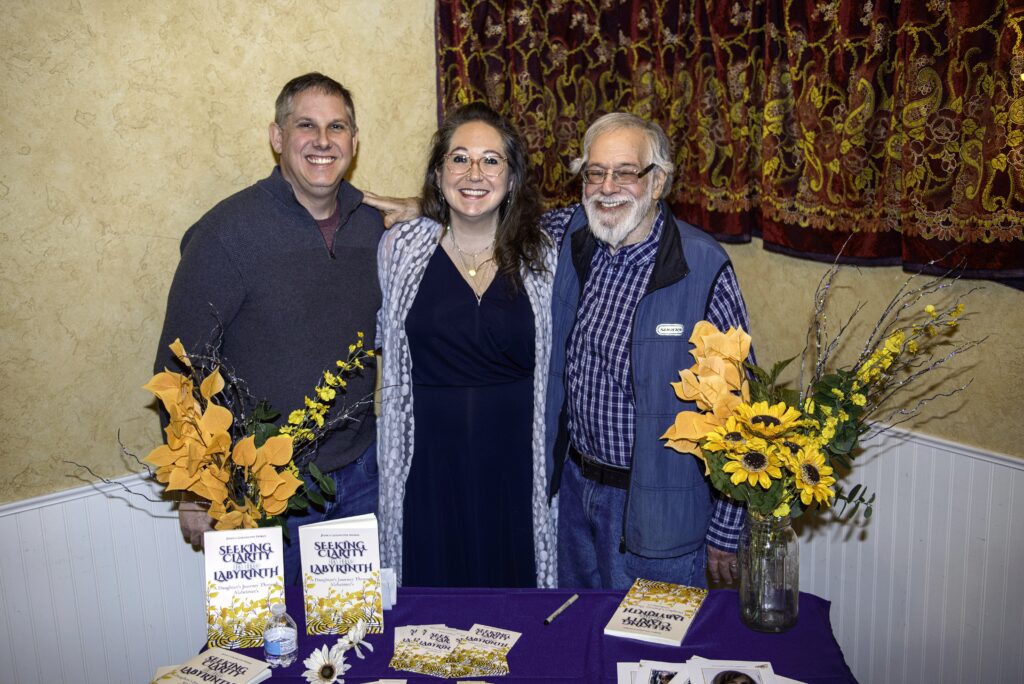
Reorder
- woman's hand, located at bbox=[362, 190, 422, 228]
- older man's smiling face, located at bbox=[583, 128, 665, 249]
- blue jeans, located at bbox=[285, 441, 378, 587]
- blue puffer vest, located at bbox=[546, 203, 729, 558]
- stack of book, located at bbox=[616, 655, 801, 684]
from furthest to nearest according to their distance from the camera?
woman's hand, located at bbox=[362, 190, 422, 228]
blue jeans, located at bbox=[285, 441, 378, 587]
older man's smiling face, located at bbox=[583, 128, 665, 249]
blue puffer vest, located at bbox=[546, 203, 729, 558]
stack of book, located at bbox=[616, 655, 801, 684]

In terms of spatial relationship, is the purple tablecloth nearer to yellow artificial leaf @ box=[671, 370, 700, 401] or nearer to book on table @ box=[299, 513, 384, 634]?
book on table @ box=[299, 513, 384, 634]

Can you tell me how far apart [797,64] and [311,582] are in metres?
2.02

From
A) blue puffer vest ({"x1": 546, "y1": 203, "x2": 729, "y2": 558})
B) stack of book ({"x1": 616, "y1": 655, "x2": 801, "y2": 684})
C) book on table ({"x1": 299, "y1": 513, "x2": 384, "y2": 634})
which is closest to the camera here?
stack of book ({"x1": 616, "y1": 655, "x2": 801, "y2": 684})

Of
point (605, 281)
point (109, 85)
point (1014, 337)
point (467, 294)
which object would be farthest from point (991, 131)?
point (109, 85)

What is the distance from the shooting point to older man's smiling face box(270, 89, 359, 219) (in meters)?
Result: 2.35

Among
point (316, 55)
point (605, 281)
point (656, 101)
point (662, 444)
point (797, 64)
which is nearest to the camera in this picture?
point (662, 444)

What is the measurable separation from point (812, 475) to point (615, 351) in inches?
29.2

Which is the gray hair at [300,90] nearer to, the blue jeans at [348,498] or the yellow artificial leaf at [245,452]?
the blue jeans at [348,498]

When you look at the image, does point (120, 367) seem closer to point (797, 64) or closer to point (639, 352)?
point (639, 352)

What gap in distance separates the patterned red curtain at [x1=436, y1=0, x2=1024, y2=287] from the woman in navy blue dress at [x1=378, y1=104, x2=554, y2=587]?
82cm

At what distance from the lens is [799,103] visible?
2.61 m

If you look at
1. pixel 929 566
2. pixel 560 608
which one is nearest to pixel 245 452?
pixel 560 608

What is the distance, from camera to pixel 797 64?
2.59m

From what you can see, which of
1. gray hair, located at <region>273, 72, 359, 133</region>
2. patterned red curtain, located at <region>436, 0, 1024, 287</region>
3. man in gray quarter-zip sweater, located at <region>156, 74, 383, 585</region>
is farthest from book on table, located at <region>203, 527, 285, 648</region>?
patterned red curtain, located at <region>436, 0, 1024, 287</region>
